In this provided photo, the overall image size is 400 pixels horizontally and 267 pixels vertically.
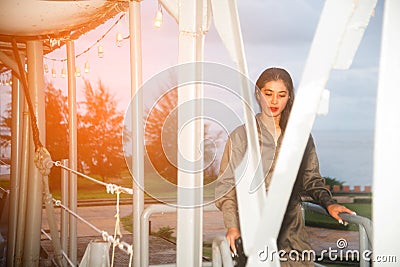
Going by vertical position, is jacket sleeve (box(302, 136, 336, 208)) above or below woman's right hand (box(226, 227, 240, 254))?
above

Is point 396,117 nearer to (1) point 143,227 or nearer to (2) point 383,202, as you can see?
(2) point 383,202

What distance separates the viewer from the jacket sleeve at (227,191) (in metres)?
1.14

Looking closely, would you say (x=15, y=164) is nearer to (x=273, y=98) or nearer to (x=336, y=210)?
(x=273, y=98)

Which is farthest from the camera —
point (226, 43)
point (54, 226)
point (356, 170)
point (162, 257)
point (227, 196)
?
point (356, 170)

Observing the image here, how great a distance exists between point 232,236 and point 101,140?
25.9 ft

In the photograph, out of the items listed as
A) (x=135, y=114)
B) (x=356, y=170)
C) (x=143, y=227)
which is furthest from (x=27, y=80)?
(x=356, y=170)

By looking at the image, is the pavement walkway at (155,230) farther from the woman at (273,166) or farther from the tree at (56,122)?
the woman at (273,166)

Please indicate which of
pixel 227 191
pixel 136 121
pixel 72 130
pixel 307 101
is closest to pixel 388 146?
pixel 307 101

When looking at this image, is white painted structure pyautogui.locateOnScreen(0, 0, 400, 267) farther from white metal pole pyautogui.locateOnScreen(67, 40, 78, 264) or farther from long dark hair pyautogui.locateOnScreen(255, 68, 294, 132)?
white metal pole pyautogui.locateOnScreen(67, 40, 78, 264)

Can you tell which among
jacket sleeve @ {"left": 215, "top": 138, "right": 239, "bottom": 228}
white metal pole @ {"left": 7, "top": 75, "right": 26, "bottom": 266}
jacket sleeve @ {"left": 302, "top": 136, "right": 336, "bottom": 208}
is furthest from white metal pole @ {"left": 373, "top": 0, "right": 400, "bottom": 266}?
white metal pole @ {"left": 7, "top": 75, "right": 26, "bottom": 266}

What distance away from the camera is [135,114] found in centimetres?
164

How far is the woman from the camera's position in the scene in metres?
1.13

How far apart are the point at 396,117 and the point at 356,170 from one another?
315 inches

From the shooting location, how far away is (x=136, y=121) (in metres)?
1.64
